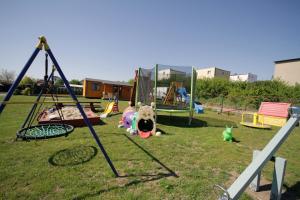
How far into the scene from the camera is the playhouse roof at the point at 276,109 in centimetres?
1043

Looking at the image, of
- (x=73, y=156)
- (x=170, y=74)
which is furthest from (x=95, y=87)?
(x=73, y=156)

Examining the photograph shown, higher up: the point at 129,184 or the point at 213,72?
the point at 213,72

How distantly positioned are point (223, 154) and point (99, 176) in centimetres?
338

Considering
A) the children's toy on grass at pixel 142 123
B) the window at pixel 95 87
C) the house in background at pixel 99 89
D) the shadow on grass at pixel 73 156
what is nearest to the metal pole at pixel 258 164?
the shadow on grass at pixel 73 156

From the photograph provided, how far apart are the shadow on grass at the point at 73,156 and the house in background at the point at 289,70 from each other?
3397cm

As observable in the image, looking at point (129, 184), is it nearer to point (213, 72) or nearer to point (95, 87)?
point (95, 87)

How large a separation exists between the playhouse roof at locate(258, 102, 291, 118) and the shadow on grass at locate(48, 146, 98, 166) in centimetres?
1114

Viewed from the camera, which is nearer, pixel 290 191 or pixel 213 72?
pixel 290 191

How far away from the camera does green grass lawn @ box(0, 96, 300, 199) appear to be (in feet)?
9.25

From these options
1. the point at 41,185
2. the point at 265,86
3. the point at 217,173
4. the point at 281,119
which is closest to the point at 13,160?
the point at 41,185

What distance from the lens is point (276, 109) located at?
11.0 meters

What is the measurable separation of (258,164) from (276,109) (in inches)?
429

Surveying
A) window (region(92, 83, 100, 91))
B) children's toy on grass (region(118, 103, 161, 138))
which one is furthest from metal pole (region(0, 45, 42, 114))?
window (region(92, 83, 100, 91))

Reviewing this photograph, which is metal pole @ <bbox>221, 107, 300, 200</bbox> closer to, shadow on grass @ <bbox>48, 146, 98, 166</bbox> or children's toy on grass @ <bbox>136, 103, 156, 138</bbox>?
shadow on grass @ <bbox>48, 146, 98, 166</bbox>
